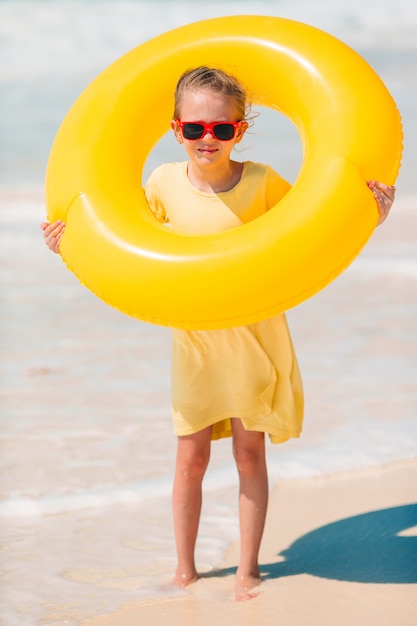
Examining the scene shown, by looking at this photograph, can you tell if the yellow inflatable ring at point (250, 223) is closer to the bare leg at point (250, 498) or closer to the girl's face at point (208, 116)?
the girl's face at point (208, 116)

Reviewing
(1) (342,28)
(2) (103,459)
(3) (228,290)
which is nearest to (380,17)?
(1) (342,28)

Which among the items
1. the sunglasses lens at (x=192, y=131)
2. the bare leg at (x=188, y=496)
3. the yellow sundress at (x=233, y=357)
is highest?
the sunglasses lens at (x=192, y=131)

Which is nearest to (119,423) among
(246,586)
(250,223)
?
(246,586)

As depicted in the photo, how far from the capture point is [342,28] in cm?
1459

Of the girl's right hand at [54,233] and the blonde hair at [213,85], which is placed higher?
the blonde hair at [213,85]

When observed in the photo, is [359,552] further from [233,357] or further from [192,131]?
[192,131]

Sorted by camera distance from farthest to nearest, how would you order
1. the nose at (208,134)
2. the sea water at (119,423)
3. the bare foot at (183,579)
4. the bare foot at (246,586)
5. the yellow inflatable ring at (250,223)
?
the sea water at (119,423) < the bare foot at (183,579) < the bare foot at (246,586) < the nose at (208,134) < the yellow inflatable ring at (250,223)

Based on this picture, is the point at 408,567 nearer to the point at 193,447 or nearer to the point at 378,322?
the point at 193,447

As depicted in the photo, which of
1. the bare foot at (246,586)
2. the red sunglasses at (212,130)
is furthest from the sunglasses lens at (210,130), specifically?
the bare foot at (246,586)

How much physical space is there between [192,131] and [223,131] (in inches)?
3.0

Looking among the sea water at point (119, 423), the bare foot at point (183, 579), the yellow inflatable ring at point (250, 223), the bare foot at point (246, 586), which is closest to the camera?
the yellow inflatable ring at point (250, 223)

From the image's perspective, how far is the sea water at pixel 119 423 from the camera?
9.60 feet

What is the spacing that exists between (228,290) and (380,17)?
1311 centimetres

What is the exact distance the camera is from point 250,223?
2516 millimetres
